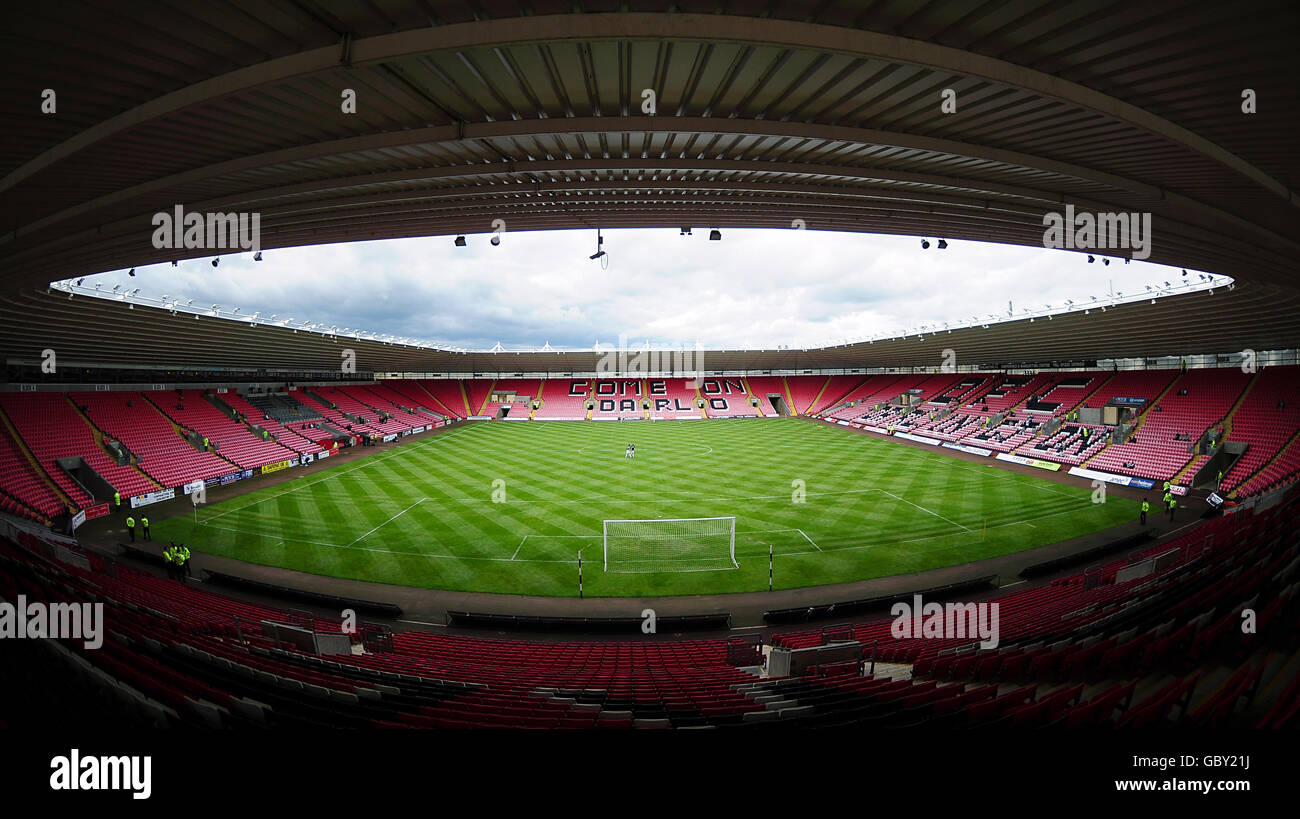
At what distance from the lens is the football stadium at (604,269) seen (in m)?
4.40

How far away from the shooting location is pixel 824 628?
1130 centimetres

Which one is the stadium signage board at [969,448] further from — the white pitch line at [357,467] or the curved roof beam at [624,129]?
the white pitch line at [357,467]

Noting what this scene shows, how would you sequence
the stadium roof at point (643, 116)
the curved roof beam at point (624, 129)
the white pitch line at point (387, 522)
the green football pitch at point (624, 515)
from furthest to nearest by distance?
the white pitch line at point (387, 522), the green football pitch at point (624, 515), the curved roof beam at point (624, 129), the stadium roof at point (643, 116)

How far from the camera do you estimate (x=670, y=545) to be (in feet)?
53.9

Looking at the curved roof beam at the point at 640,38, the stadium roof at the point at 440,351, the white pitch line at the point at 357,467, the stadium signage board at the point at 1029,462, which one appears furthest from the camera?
the stadium signage board at the point at 1029,462

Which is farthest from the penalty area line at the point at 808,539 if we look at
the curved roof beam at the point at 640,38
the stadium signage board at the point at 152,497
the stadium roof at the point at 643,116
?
the stadium signage board at the point at 152,497

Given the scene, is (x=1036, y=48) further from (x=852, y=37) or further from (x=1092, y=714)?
(x=1092, y=714)

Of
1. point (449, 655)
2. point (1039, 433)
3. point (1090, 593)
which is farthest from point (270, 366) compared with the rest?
point (1039, 433)

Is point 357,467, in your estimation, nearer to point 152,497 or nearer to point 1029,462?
point 152,497

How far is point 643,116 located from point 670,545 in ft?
45.8

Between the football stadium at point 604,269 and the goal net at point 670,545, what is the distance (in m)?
0.17

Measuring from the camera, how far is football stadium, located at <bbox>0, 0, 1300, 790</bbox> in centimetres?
440

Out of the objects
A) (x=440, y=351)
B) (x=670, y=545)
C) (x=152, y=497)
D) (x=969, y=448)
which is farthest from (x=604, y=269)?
(x=440, y=351)
